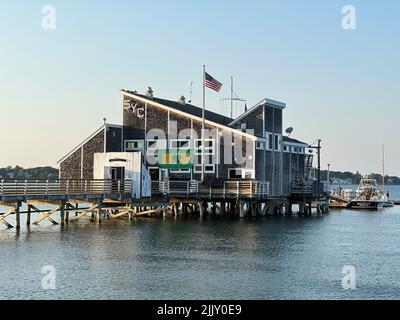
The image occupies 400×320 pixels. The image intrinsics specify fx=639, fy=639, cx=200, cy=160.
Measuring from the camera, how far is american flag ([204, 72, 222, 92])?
160 feet

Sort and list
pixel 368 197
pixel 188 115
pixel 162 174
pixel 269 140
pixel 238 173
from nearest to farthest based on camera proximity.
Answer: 1. pixel 238 173
2. pixel 188 115
3. pixel 162 174
4. pixel 269 140
5. pixel 368 197

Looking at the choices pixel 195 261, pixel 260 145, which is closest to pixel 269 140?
pixel 260 145

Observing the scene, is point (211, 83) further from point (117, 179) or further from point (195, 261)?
point (195, 261)

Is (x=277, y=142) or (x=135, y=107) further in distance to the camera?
(x=135, y=107)

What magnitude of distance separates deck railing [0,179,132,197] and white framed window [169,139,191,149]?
768cm

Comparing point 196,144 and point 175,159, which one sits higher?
point 196,144

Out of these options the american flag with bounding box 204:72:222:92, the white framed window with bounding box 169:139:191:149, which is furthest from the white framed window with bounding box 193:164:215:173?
the american flag with bounding box 204:72:222:92

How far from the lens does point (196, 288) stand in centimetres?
1995

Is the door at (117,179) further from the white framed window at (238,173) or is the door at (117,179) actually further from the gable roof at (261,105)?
the gable roof at (261,105)

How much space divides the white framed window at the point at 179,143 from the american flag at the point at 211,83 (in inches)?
178

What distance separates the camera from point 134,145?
171 ft

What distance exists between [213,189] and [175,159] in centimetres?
467
